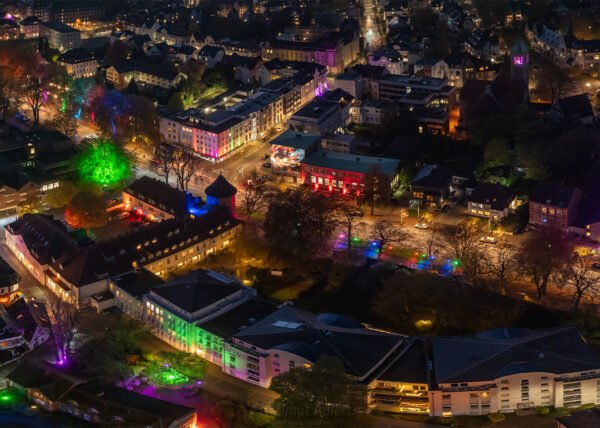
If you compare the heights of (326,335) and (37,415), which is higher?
(326,335)

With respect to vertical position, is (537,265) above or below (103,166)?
above

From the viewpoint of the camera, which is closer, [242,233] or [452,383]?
[452,383]

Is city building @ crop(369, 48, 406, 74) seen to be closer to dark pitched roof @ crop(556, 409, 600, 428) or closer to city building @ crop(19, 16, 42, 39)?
city building @ crop(19, 16, 42, 39)

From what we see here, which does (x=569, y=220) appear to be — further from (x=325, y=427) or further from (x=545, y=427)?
(x=325, y=427)

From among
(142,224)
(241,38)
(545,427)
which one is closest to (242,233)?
(142,224)

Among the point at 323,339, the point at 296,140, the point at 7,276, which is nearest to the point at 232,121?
the point at 296,140

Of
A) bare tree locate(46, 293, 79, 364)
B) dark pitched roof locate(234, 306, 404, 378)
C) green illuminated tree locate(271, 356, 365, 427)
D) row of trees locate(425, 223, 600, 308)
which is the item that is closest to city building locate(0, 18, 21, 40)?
bare tree locate(46, 293, 79, 364)

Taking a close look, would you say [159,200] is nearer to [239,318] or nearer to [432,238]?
[239,318]
